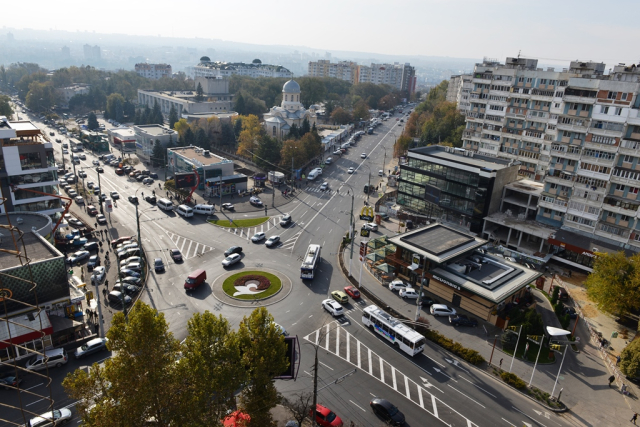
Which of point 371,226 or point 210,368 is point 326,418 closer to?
point 210,368

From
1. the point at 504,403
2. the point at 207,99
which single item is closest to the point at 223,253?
the point at 504,403

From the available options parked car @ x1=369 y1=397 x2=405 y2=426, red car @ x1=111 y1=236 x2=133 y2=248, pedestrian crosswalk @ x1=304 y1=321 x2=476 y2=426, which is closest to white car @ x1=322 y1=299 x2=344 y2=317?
pedestrian crosswalk @ x1=304 y1=321 x2=476 y2=426

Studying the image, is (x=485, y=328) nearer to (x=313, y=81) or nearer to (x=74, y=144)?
(x=74, y=144)

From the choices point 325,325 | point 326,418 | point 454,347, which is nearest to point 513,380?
point 454,347

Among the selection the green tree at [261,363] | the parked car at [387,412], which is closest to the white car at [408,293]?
the parked car at [387,412]

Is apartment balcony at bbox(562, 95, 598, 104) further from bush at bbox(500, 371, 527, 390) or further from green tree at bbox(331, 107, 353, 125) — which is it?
green tree at bbox(331, 107, 353, 125)
